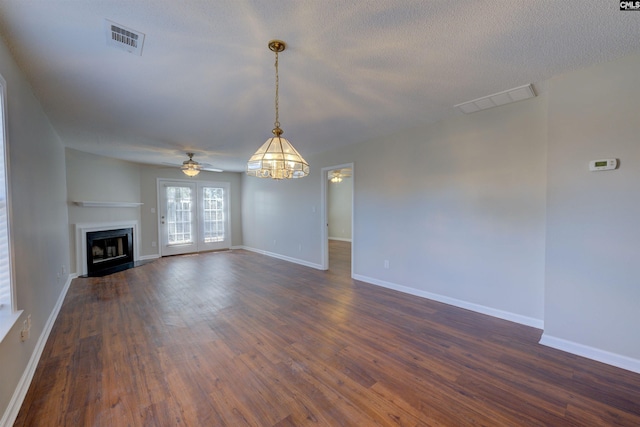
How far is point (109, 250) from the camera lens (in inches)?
226

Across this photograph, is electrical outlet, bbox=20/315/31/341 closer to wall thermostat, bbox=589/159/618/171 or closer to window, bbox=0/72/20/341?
window, bbox=0/72/20/341

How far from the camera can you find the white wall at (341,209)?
9.52 metres

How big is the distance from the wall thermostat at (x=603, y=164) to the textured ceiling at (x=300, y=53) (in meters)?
0.83

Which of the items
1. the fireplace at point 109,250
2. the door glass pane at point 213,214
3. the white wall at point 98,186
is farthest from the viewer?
the door glass pane at point 213,214

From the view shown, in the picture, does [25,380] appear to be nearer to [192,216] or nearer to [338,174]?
[192,216]

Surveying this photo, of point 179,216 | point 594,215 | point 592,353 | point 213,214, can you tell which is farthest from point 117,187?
point 592,353

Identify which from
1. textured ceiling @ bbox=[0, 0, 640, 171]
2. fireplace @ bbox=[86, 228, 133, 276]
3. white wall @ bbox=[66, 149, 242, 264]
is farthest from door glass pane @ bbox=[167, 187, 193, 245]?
textured ceiling @ bbox=[0, 0, 640, 171]

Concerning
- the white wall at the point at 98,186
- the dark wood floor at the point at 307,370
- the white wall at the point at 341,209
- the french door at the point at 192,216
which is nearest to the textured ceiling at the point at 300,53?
the white wall at the point at 98,186

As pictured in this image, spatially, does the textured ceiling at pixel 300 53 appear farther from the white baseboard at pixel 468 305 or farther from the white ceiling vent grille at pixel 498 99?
the white baseboard at pixel 468 305

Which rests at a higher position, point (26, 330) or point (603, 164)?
point (603, 164)

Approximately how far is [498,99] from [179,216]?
293 inches

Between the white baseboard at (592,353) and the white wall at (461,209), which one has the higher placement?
the white wall at (461,209)

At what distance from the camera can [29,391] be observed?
5.98 feet

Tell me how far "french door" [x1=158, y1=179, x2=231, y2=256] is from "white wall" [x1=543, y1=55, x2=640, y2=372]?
754cm
